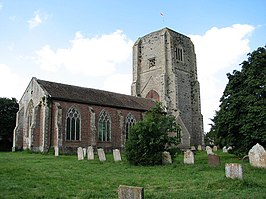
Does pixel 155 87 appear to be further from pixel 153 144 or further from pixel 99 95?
pixel 153 144

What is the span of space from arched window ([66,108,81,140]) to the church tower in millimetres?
14288

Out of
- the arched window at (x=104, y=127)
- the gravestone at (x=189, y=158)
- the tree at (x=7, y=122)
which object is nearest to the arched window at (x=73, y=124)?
the arched window at (x=104, y=127)

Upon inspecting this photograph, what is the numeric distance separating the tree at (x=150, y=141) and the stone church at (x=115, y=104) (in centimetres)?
1259

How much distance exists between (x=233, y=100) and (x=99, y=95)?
18.3 meters

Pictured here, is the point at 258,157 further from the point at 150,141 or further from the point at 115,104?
the point at 115,104

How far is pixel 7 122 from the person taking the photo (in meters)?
36.5

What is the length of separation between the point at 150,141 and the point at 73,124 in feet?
48.3

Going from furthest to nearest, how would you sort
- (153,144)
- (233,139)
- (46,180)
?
(233,139) → (153,144) → (46,180)

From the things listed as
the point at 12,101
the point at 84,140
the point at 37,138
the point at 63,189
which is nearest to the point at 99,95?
the point at 84,140

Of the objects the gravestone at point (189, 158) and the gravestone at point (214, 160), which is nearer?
the gravestone at point (214, 160)

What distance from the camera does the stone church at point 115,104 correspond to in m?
26.9

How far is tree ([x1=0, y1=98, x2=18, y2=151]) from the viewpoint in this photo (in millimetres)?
36156

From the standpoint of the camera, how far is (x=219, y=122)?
687 inches

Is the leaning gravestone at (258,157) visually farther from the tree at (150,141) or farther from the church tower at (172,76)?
the church tower at (172,76)
